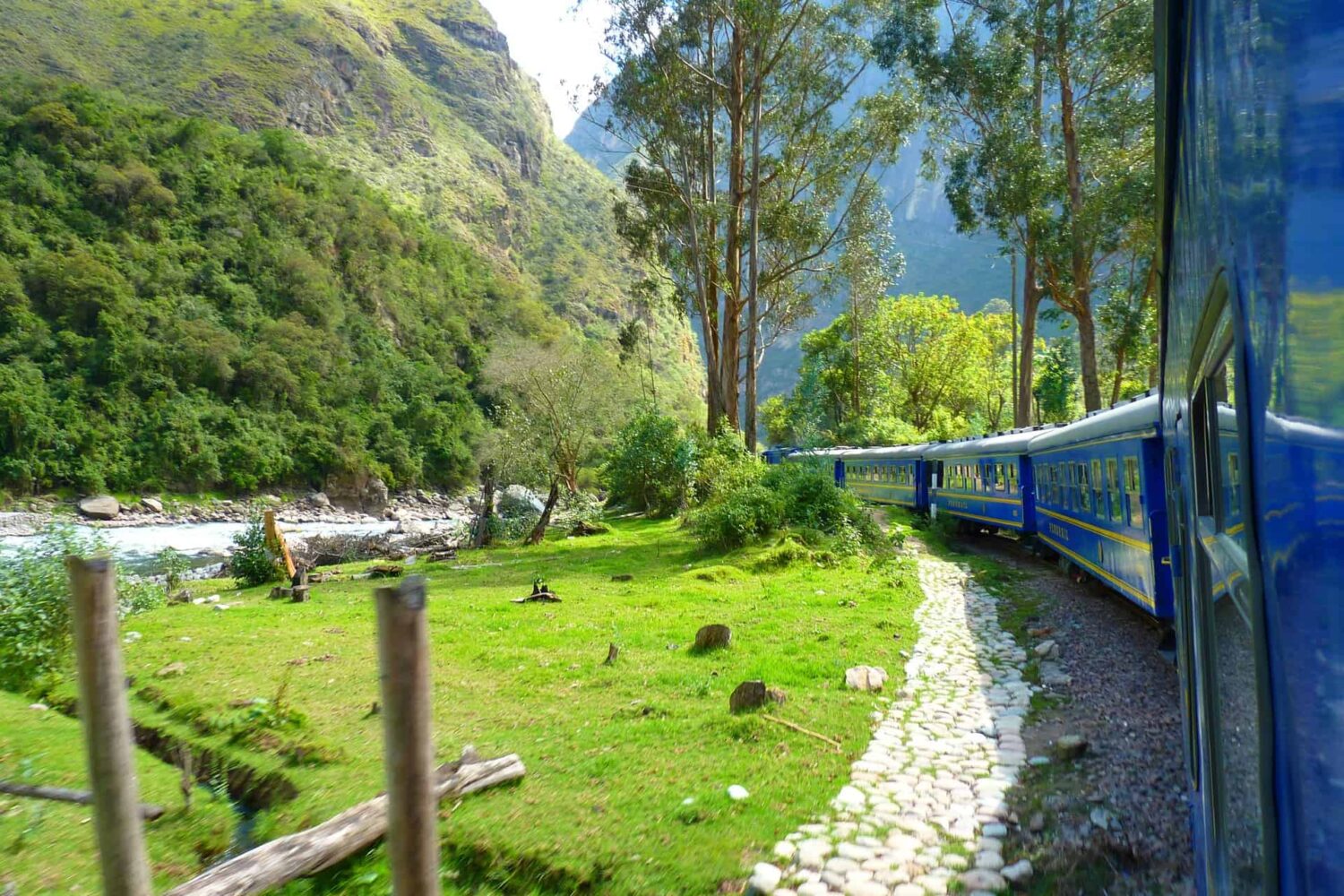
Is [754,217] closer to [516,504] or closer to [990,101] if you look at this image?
[990,101]

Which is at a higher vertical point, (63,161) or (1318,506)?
(63,161)

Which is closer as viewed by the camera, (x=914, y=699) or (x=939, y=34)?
(x=914, y=699)

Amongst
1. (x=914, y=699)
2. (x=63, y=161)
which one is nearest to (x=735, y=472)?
(x=914, y=699)

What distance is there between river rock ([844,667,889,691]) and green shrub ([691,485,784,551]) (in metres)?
8.39

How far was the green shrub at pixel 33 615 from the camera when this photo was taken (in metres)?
6.28

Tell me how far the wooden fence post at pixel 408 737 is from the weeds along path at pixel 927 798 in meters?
2.40

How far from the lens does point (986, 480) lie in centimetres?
1717

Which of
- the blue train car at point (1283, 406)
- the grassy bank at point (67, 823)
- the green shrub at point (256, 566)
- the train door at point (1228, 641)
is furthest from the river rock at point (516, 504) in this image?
the blue train car at point (1283, 406)

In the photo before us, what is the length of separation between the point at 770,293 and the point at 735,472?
10866 millimetres

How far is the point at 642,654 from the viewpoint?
27.0 feet

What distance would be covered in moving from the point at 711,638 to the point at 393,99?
360 feet

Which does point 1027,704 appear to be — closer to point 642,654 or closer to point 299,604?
point 642,654

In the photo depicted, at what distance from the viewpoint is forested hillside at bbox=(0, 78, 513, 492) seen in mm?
44438

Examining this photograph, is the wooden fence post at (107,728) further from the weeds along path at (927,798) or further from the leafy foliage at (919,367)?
the leafy foliage at (919,367)
